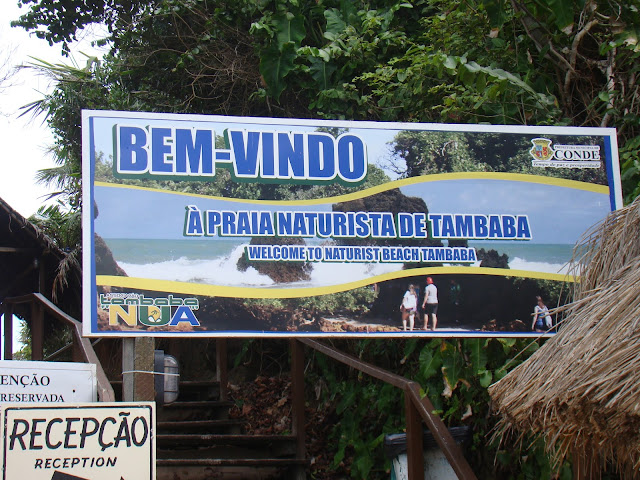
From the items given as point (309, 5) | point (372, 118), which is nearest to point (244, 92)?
point (309, 5)

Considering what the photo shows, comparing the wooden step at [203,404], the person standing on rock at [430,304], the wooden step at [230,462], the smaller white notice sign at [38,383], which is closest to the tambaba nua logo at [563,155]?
the person standing on rock at [430,304]

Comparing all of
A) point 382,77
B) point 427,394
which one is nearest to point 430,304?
point 427,394

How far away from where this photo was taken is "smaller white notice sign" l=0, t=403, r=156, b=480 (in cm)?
311

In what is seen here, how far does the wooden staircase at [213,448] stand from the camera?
6.06 metres

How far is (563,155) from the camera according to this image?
186 inches

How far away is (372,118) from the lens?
25.1 ft

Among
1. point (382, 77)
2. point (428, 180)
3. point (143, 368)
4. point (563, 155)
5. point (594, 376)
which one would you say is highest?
point (382, 77)

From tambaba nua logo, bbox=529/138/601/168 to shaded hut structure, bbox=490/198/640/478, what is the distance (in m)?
0.64

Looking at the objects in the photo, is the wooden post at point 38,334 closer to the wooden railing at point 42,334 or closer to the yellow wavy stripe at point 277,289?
the wooden railing at point 42,334

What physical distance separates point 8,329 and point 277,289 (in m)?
6.08

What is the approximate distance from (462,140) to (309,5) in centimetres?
402

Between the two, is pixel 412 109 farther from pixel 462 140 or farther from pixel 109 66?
pixel 109 66

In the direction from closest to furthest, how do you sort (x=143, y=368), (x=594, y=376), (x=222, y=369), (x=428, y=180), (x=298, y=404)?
(x=594, y=376) → (x=143, y=368) → (x=428, y=180) → (x=298, y=404) → (x=222, y=369)

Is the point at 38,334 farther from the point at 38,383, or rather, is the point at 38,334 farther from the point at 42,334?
the point at 38,383
